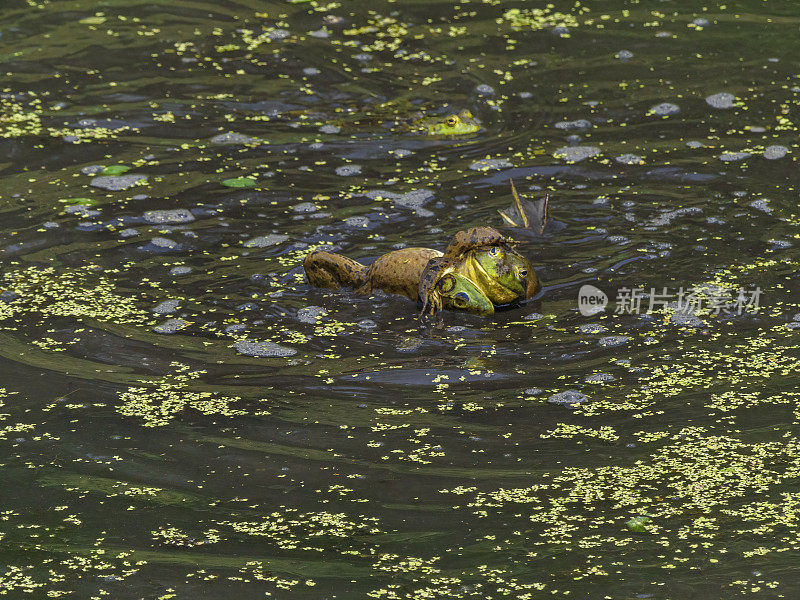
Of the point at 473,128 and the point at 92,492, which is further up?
the point at 473,128

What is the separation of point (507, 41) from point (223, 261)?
134 inches

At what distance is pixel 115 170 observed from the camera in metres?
5.75

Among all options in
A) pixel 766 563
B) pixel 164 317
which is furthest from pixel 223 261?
pixel 766 563

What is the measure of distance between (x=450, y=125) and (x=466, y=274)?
2.18 m

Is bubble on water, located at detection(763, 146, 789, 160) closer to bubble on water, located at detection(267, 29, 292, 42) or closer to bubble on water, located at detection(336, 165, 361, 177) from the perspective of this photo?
bubble on water, located at detection(336, 165, 361, 177)

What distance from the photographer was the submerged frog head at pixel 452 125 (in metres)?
6.19

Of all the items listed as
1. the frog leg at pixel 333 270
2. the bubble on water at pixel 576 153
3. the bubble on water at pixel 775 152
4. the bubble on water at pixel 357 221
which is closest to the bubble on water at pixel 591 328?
the frog leg at pixel 333 270

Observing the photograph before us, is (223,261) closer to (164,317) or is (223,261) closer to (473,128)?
(164,317)

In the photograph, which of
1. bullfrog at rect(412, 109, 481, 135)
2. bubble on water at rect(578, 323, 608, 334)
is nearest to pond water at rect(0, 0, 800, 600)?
bubble on water at rect(578, 323, 608, 334)

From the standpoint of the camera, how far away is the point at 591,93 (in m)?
6.54

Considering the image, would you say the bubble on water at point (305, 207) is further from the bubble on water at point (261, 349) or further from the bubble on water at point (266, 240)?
the bubble on water at point (261, 349)

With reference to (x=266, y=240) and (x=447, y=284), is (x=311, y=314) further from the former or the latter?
(x=266, y=240)

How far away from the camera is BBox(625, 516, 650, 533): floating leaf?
9.57 ft

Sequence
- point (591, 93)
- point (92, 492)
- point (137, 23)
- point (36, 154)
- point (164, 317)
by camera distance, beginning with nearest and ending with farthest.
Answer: point (92, 492) < point (164, 317) < point (36, 154) < point (591, 93) < point (137, 23)
